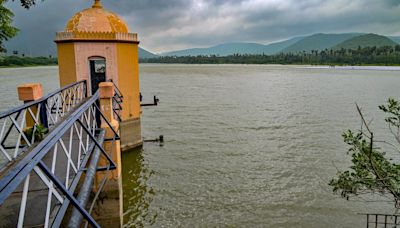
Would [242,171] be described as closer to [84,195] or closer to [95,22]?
[95,22]

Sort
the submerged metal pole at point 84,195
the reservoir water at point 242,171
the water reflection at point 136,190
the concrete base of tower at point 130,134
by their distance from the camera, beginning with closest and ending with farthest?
the submerged metal pole at point 84,195, the water reflection at point 136,190, the reservoir water at point 242,171, the concrete base of tower at point 130,134

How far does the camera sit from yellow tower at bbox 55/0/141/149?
14506mm

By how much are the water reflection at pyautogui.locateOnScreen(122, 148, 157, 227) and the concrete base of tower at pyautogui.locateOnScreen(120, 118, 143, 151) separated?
389mm

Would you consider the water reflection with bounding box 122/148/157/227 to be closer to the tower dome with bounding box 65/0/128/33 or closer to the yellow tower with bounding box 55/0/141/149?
the yellow tower with bounding box 55/0/141/149

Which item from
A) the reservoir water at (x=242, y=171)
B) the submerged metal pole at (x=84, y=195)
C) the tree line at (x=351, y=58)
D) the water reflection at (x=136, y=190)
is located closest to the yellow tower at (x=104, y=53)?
the water reflection at (x=136, y=190)

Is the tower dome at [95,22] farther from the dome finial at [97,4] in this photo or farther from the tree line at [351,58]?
the tree line at [351,58]

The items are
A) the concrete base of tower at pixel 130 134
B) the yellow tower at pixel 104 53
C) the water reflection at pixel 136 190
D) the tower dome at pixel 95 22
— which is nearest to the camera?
the water reflection at pixel 136 190

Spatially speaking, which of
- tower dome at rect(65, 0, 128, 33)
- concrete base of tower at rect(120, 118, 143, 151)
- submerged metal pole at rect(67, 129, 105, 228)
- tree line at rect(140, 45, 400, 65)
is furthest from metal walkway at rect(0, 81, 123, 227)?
tree line at rect(140, 45, 400, 65)

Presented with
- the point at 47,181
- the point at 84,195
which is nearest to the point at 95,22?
the point at 84,195

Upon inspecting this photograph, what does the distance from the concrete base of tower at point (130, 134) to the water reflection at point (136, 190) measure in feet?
1.28

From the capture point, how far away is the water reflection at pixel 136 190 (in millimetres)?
10555

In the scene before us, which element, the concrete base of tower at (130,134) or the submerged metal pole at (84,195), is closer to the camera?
the submerged metal pole at (84,195)

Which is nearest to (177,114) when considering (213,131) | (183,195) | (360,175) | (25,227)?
(213,131)

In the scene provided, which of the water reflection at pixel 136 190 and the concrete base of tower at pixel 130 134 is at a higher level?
the concrete base of tower at pixel 130 134
